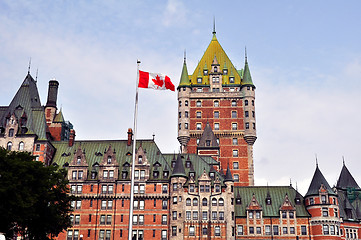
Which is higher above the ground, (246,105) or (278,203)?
(246,105)

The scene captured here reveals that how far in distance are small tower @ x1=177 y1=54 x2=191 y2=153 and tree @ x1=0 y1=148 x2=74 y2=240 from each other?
4678 centimetres

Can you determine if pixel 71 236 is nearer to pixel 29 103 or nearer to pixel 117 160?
pixel 117 160

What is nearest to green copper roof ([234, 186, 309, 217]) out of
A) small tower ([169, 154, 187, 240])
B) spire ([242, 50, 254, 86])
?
small tower ([169, 154, 187, 240])

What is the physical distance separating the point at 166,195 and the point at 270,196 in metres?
22.1

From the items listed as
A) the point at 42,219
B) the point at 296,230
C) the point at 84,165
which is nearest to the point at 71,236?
the point at 84,165

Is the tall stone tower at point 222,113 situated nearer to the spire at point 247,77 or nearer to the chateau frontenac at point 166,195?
the spire at point 247,77

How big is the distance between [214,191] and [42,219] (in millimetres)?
33995

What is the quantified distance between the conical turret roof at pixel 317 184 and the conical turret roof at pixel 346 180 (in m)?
18.5

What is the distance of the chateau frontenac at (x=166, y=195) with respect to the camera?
89188 mm

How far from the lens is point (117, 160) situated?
97.2 m

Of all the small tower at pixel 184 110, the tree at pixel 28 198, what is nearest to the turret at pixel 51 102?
the small tower at pixel 184 110

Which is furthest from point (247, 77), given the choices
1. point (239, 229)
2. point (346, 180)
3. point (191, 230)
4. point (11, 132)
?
point (11, 132)

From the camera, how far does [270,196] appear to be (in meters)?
96.3

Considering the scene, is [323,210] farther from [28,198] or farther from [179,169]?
[28,198]
